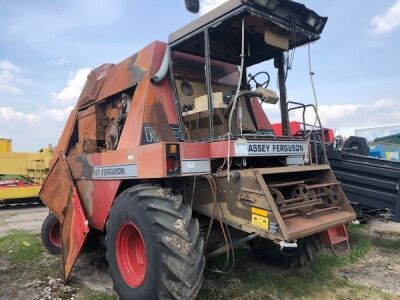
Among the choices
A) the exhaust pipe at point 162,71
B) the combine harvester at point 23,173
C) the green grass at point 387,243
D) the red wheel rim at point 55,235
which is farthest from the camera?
the combine harvester at point 23,173

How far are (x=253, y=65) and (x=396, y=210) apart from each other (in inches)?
111

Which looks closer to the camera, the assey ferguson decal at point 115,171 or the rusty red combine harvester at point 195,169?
the rusty red combine harvester at point 195,169

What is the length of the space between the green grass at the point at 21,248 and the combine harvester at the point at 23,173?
6691 mm

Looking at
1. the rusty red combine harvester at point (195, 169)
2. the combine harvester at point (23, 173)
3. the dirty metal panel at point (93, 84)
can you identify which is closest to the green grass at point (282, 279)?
the rusty red combine harvester at point (195, 169)

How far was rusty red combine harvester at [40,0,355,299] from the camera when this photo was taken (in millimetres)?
3467

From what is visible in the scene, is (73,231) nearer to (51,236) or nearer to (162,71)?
(51,236)

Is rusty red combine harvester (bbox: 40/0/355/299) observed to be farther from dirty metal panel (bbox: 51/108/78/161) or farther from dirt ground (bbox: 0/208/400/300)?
dirty metal panel (bbox: 51/108/78/161)

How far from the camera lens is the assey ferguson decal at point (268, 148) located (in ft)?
12.4

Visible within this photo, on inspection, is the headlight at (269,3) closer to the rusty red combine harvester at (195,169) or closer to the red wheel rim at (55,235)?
the rusty red combine harvester at (195,169)

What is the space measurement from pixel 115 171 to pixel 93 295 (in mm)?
1347

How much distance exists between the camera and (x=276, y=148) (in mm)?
4168

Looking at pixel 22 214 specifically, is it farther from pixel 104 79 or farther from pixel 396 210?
pixel 396 210

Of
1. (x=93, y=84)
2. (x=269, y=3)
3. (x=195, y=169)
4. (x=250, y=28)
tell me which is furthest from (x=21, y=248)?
(x=269, y=3)

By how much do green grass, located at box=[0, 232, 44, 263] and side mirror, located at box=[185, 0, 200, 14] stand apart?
13.8 feet
